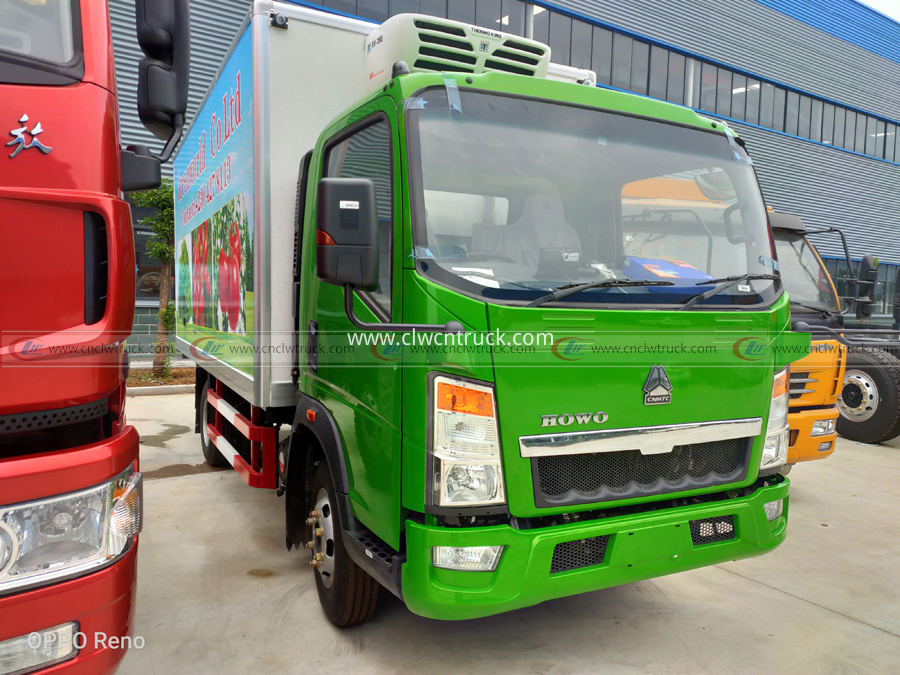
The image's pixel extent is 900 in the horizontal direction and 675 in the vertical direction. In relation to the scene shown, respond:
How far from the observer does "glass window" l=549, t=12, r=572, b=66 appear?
693 inches

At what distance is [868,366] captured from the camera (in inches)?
299

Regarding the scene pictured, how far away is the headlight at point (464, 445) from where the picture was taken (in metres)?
2.22

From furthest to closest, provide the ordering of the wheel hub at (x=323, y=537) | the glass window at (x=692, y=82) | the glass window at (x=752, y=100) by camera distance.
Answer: the glass window at (x=752, y=100) → the glass window at (x=692, y=82) → the wheel hub at (x=323, y=537)

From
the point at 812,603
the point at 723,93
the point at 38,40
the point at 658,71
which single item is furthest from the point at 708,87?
the point at 38,40

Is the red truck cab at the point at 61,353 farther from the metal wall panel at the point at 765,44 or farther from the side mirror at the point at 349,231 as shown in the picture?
the metal wall panel at the point at 765,44

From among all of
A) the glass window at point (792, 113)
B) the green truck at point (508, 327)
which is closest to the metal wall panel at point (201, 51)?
the green truck at point (508, 327)

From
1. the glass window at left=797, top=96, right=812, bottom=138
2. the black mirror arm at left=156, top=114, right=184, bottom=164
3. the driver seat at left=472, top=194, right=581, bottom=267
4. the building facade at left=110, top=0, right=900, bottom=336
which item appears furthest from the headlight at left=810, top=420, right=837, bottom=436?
the glass window at left=797, top=96, right=812, bottom=138

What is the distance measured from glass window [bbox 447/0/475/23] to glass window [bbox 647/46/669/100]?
22.3ft

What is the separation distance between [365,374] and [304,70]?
1869mm

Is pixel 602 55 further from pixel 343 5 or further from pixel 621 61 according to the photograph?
pixel 343 5

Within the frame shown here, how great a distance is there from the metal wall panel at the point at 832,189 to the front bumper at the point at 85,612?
23.6 m

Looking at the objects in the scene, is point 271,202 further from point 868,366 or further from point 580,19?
point 580,19

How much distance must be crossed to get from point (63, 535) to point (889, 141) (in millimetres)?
36212

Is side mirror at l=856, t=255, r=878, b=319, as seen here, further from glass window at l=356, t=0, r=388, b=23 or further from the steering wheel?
Result: glass window at l=356, t=0, r=388, b=23
